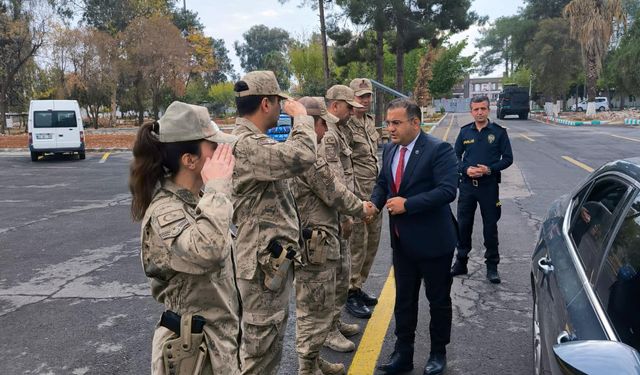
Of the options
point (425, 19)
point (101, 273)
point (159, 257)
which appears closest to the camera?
point (159, 257)

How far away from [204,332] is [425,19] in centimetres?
2729

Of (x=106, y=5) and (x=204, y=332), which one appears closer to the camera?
(x=204, y=332)

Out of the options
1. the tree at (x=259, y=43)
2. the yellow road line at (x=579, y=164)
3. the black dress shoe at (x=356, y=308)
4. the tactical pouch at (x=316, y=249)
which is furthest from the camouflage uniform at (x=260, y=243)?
the tree at (x=259, y=43)

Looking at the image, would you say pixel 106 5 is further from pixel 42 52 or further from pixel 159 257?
pixel 159 257

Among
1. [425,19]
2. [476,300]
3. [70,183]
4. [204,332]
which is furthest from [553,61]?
[204,332]

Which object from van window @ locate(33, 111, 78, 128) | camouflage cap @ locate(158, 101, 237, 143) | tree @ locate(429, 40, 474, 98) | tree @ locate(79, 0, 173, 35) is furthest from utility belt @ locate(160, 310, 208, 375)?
tree @ locate(79, 0, 173, 35)

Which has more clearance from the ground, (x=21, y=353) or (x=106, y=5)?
(x=106, y=5)

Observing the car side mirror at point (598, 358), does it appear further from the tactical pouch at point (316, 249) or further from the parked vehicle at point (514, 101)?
the parked vehicle at point (514, 101)

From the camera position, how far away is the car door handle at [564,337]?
2.24 meters

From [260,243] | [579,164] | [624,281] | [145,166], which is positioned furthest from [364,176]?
[579,164]

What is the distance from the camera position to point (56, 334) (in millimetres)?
4332

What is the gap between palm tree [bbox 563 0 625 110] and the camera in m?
37.2

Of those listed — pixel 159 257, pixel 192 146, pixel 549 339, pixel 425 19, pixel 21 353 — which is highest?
pixel 425 19

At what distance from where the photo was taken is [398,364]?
11.7 feet
